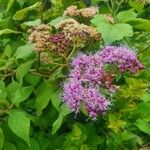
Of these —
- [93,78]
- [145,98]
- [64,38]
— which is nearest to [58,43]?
[64,38]

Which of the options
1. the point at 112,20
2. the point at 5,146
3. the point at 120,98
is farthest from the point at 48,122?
the point at 112,20

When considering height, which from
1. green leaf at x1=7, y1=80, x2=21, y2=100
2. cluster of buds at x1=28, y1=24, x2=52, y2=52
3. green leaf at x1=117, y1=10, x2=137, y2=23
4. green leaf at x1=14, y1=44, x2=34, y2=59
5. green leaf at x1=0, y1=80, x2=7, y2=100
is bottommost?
green leaf at x1=7, y1=80, x2=21, y2=100

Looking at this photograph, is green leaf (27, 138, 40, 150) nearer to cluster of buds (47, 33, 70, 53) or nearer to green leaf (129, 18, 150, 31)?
cluster of buds (47, 33, 70, 53)

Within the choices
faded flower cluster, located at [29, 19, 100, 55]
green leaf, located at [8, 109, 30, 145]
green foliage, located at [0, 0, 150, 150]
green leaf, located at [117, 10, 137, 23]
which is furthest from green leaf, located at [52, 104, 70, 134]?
green leaf, located at [117, 10, 137, 23]

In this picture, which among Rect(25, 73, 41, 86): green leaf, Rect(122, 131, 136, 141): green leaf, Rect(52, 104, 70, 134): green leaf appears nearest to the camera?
Rect(52, 104, 70, 134): green leaf

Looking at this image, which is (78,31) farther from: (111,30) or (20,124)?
(20,124)

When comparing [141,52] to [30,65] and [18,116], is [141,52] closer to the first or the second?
[30,65]

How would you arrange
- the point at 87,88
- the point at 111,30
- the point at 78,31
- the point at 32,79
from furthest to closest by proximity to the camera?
1. the point at 32,79
2. the point at 111,30
3. the point at 78,31
4. the point at 87,88
